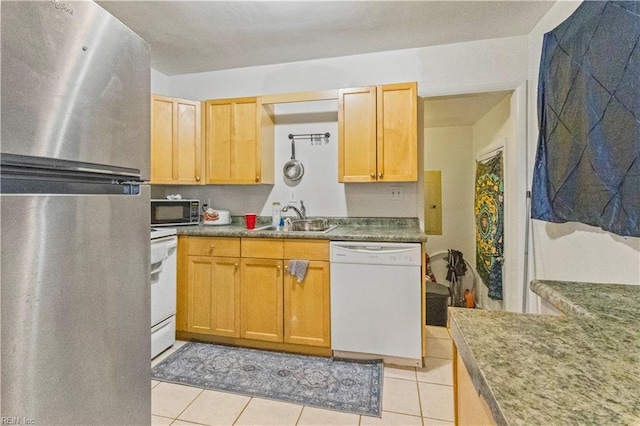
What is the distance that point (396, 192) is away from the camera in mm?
2766

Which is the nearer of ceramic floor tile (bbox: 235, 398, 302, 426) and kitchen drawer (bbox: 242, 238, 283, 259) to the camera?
ceramic floor tile (bbox: 235, 398, 302, 426)

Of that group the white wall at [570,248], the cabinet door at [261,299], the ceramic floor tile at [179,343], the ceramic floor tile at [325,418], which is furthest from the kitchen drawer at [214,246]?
the white wall at [570,248]

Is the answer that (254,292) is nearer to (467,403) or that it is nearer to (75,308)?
(75,308)

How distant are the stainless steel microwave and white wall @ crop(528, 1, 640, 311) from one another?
9.56ft

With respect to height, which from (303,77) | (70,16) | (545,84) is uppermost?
(303,77)

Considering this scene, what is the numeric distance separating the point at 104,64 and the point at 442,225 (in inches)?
169

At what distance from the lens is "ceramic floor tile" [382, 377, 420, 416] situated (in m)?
1.75

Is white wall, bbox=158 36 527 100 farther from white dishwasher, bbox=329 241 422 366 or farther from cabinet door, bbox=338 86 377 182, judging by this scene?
white dishwasher, bbox=329 241 422 366

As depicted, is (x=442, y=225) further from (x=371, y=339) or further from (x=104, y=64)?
(x=104, y=64)

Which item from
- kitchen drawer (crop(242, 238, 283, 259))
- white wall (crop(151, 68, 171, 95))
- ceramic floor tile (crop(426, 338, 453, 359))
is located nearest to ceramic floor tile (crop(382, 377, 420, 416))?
ceramic floor tile (crop(426, 338, 453, 359))

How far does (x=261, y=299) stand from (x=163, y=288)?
0.77 metres

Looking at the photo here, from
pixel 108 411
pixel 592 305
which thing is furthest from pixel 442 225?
pixel 108 411

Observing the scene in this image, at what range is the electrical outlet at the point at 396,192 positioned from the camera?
2756mm

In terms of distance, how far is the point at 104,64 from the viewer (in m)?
0.89
